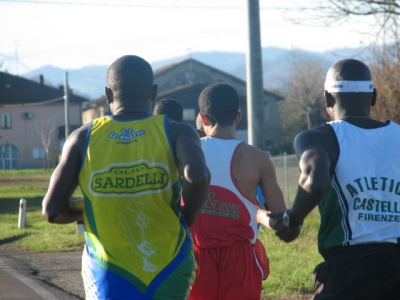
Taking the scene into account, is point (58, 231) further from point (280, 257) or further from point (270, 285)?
point (270, 285)

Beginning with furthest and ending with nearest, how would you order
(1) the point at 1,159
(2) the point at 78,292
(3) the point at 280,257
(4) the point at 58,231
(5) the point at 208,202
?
(1) the point at 1,159, (4) the point at 58,231, (3) the point at 280,257, (2) the point at 78,292, (5) the point at 208,202

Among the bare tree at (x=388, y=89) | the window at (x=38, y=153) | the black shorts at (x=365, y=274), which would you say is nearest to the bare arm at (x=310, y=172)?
the black shorts at (x=365, y=274)

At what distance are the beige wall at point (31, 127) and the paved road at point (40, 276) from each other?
93.0 feet

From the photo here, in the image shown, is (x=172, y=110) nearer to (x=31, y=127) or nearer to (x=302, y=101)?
(x=31, y=127)

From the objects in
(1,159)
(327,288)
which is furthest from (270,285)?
(1,159)

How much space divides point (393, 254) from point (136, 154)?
1.33 metres

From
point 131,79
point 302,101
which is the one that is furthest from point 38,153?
point 131,79

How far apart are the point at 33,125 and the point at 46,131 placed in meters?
0.97

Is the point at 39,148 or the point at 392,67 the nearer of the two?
the point at 392,67

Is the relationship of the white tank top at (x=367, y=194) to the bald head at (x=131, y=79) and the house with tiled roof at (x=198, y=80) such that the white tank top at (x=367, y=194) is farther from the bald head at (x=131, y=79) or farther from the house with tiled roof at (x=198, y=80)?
the house with tiled roof at (x=198, y=80)

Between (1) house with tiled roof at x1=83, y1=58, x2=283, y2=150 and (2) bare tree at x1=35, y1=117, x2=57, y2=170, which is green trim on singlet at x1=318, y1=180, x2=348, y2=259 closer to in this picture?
(2) bare tree at x1=35, y1=117, x2=57, y2=170

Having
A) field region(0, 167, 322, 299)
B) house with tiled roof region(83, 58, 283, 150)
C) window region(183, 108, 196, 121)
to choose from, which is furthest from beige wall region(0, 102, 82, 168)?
house with tiled roof region(83, 58, 283, 150)

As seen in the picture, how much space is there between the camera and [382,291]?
331 centimetres

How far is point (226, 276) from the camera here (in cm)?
434
